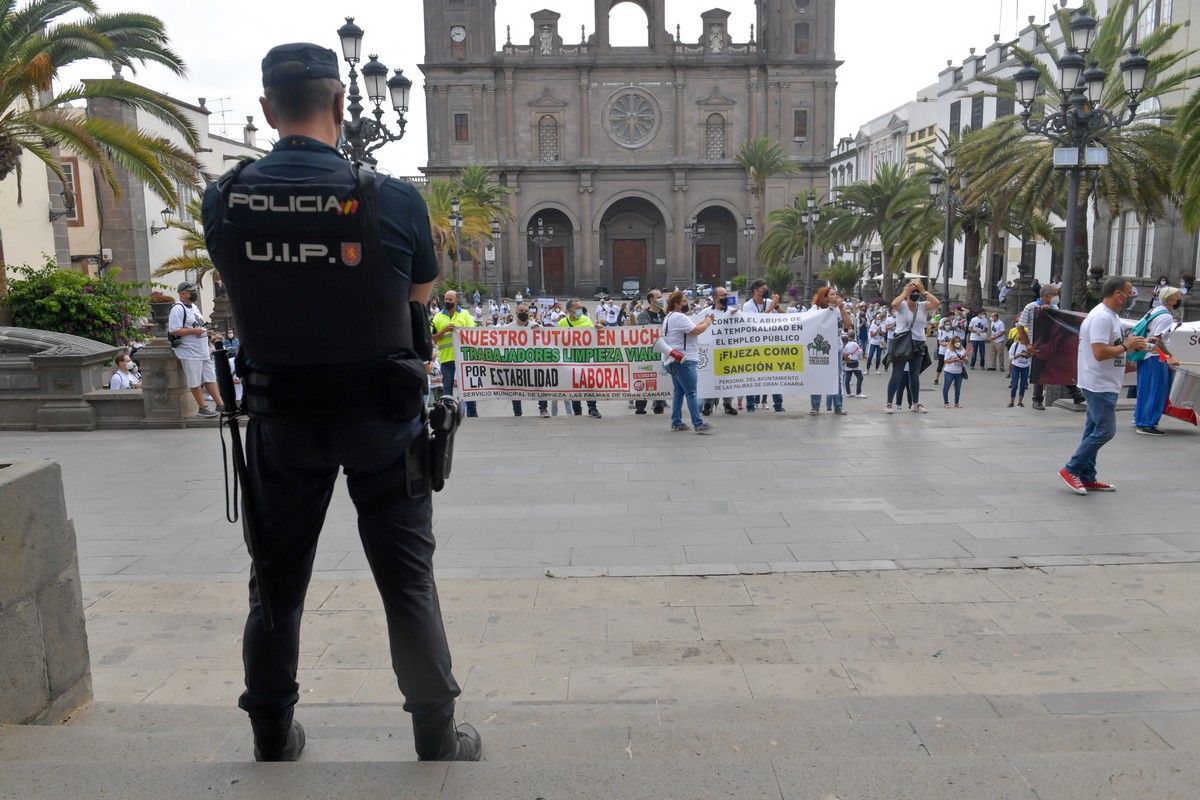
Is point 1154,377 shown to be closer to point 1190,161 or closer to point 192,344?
point 1190,161

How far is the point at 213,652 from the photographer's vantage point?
4418 mm

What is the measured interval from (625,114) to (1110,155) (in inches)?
1868

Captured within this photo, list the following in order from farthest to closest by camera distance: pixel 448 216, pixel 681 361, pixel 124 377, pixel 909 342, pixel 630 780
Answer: pixel 448 216, pixel 124 377, pixel 909 342, pixel 681 361, pixel 630 780

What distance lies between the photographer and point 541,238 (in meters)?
69.1

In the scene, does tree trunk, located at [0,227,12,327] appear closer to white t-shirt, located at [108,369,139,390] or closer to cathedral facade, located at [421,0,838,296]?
white t-shirt, located at [108,369,139,390]

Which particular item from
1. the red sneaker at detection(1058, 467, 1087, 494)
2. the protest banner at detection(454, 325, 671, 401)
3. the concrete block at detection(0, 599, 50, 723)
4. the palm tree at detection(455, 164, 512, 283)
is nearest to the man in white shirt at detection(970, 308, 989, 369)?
the protest banner at detection(454, 325, 671, 401)

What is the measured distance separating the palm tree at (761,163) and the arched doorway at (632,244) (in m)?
7.49

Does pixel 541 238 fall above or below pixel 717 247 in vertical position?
above

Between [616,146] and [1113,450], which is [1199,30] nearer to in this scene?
[1113,450]

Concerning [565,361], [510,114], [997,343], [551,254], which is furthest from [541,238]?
[565,361]

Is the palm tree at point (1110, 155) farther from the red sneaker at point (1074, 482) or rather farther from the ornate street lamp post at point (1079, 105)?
the red sneaker at point (1074, 482)

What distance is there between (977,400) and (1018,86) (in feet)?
Result: 18.6

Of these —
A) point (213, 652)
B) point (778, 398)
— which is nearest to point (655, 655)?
point (213, 652)

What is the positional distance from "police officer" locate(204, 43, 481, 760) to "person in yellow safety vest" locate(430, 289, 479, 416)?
1053cm
